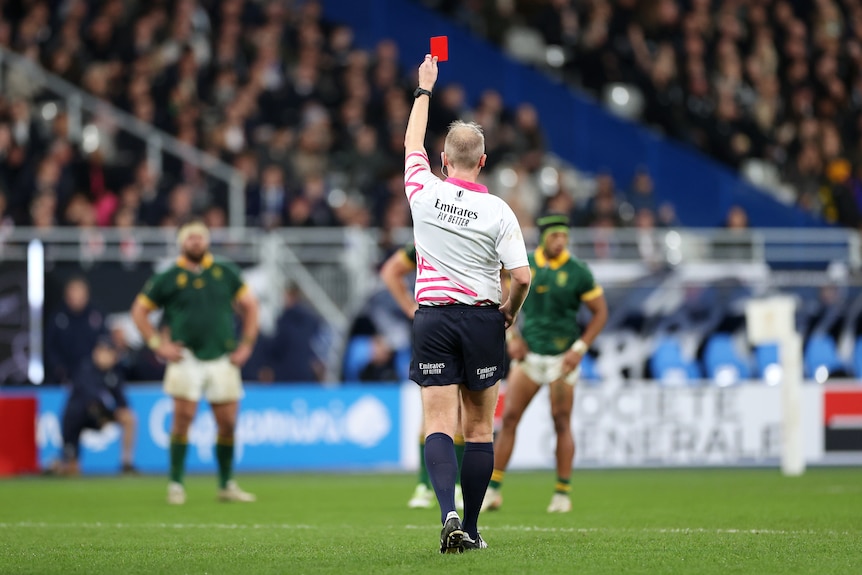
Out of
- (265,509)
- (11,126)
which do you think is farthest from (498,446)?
(11,126)

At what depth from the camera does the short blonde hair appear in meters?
7.23

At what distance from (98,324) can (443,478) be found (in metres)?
11.3

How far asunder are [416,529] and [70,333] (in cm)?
946

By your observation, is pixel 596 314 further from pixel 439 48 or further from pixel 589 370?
pixel 589 370

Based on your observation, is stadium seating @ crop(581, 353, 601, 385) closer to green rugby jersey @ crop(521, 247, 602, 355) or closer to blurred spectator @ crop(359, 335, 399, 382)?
blurred spectator @ crop(359, 335, 399, 382)

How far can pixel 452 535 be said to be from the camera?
22.8 ft

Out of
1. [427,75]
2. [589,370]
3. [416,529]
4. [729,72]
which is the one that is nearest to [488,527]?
[416,529]

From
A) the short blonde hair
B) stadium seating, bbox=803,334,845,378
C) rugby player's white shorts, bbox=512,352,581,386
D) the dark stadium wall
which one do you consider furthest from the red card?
the dark stadium wall

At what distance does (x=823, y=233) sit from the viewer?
68.3 ft

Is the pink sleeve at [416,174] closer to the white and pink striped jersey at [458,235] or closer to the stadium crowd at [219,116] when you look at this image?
the white and pink striped jersey at [458,235]

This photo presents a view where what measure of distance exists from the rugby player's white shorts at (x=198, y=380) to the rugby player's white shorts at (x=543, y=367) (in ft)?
8.92

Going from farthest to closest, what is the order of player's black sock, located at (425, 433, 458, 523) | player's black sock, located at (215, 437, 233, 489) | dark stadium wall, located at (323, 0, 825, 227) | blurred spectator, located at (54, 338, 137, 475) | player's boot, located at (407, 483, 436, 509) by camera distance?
1. dark stadium wall, located at (323, 0, 825, 227)
2. blurred spectator, located at (54, 338, 137, 475)
3. player's black sock, located at (215, 437, 233, 489)
4. player's boot, located at (407, 483, 436, 509)
5. player's black sock, located at (425, 433, 458, 523)

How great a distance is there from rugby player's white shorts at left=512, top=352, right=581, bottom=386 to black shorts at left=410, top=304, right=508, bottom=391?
3707 mm

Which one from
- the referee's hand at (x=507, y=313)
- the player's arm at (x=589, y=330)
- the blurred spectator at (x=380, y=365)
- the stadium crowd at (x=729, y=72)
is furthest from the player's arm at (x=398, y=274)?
the stadium crowd at (x=729, y=72)
